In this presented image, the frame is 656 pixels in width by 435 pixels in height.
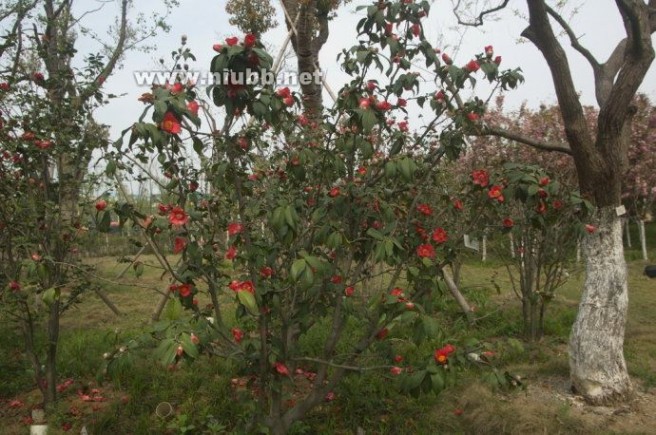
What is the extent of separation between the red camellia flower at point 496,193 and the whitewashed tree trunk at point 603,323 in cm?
158

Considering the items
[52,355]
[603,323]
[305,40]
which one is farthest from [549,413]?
[305,40]

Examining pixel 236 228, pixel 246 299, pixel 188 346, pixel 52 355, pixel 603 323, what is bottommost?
pixel 52 355

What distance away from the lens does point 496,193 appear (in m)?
2.21

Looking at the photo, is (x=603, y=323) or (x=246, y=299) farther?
(x=603, y=323)

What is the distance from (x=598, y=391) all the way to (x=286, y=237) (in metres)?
2.65

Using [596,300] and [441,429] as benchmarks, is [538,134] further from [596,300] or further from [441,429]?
[441,429]

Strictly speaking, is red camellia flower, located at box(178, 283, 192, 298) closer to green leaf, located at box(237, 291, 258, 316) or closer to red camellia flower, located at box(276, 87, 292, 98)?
green leaf, located at box(237, 291, 258, 316)

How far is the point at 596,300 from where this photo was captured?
343cm

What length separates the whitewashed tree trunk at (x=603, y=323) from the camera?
10.9ft

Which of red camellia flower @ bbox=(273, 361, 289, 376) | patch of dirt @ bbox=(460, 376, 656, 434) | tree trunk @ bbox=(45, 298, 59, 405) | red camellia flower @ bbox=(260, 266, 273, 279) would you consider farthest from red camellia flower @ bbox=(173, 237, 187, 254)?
patch of dirt @ bbox=(460, 376, 656, 434)

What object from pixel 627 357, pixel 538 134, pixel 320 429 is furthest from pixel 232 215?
pixel 538 134

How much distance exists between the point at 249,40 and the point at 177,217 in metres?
0.71

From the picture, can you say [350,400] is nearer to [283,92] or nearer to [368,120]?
[368,120]

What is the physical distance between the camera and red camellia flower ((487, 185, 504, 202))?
2213mm
